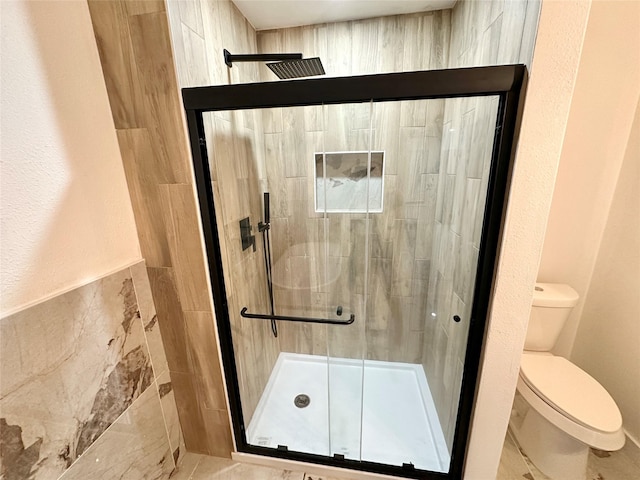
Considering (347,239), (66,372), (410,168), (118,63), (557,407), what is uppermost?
(118,63)

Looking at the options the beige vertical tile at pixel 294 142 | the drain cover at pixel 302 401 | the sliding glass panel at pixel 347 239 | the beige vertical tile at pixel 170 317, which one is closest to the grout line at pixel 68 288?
the beige vertical tile at pixel 170 317

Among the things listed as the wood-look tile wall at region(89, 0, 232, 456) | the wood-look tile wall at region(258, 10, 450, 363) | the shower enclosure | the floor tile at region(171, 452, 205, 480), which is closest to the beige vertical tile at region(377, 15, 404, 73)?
the wood-look tile wall at region(258, 10, 450, 363)

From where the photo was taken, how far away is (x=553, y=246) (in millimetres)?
1570

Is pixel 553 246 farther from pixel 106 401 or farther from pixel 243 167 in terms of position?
pixel 106 401

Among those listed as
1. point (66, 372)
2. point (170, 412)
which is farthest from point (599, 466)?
point (66, 372)

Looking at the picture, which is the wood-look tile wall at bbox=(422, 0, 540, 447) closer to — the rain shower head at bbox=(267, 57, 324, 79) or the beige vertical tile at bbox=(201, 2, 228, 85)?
the rain shower head at bbox=(267, 57, 324, 79)

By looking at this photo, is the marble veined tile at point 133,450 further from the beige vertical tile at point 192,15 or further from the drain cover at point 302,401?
the beige vertical tile at point 192,15

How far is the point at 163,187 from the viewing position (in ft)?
3.34

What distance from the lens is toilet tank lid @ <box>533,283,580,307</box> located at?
1.41 metres

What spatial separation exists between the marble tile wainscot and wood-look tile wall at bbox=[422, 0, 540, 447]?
1.41 m

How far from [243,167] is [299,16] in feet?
3.15

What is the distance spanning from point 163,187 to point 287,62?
2.58 ft

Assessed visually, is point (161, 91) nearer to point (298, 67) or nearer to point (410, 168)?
point (298, 67)

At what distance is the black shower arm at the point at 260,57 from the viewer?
1.16 metres
